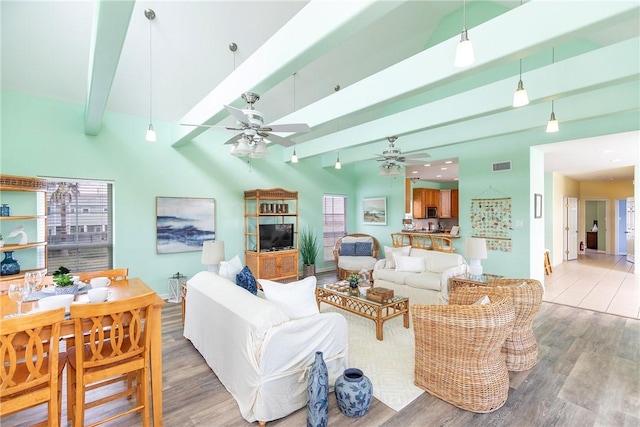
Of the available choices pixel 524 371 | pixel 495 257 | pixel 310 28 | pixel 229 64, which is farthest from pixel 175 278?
pixel 495 257

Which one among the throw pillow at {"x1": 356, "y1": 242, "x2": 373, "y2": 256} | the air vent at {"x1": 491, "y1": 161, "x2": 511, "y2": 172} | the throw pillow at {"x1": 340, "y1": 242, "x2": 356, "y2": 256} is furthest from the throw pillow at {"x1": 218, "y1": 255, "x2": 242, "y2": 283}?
the air vent at {"x1": 491, "y1": 161, "x2": 511, "y2": 172}

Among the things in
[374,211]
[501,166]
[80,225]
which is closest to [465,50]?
[501,166]

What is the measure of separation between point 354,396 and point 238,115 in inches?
99.0

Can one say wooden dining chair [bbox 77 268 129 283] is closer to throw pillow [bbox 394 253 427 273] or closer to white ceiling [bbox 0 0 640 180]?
white ceiling [bbox 0 0 640 180]

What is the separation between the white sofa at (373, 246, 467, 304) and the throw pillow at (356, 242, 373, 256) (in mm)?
1486

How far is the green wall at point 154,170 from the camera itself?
4.23 m

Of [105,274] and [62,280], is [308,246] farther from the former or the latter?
[62,280]

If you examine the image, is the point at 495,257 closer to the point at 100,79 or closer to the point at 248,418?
the point at 248,418

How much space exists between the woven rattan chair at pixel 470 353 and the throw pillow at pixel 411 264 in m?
2.58

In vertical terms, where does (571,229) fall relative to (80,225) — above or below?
below

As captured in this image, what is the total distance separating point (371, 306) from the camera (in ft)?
11.8

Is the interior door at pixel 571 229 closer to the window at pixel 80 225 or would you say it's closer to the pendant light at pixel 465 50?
the pendant light at pixel 465 50

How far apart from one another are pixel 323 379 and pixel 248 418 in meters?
0.65

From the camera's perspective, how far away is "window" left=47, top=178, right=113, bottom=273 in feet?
14.9
